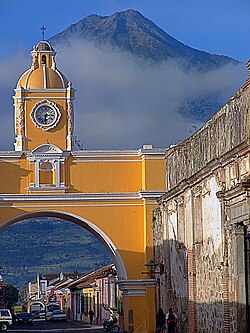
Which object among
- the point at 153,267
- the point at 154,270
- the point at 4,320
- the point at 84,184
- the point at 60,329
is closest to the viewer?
the point at 154,270

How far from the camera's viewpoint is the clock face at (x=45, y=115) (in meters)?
34.0

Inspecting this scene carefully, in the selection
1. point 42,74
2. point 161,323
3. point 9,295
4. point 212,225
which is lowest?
point 161,323

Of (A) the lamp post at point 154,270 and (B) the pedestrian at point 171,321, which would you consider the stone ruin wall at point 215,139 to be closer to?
(A) the lamp post at point 154,270

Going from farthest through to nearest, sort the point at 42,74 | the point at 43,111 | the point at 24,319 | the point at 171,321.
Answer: the point at 24,319 → the point at 42,74 → the point at 43,111 → the point at 171,321

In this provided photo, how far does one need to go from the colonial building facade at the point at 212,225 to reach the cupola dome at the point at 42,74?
7.75m

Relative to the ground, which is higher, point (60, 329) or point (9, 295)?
point (9, 295)

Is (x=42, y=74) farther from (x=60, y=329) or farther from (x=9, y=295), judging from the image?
(x=9, y=295)

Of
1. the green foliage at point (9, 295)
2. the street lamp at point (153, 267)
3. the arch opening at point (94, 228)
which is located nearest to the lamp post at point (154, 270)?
the street lamp at point (153, 267)

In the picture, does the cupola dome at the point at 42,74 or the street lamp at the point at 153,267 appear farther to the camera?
the cupola dome at the point at 42,74

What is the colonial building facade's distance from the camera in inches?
741

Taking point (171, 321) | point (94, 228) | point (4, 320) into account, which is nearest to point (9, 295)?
point (4, 320)

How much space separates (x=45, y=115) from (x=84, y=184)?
8.49 feet

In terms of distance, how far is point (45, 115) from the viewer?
34.1 metres

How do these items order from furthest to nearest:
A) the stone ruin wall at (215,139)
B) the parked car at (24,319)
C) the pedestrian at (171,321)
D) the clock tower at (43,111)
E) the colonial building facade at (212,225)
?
the parked car at (24,319) < the clock tower at (43,111) < the pedestrian at (171,321) < the colonial building facade at (212,225) < the stone ruin wall at (215,139)
